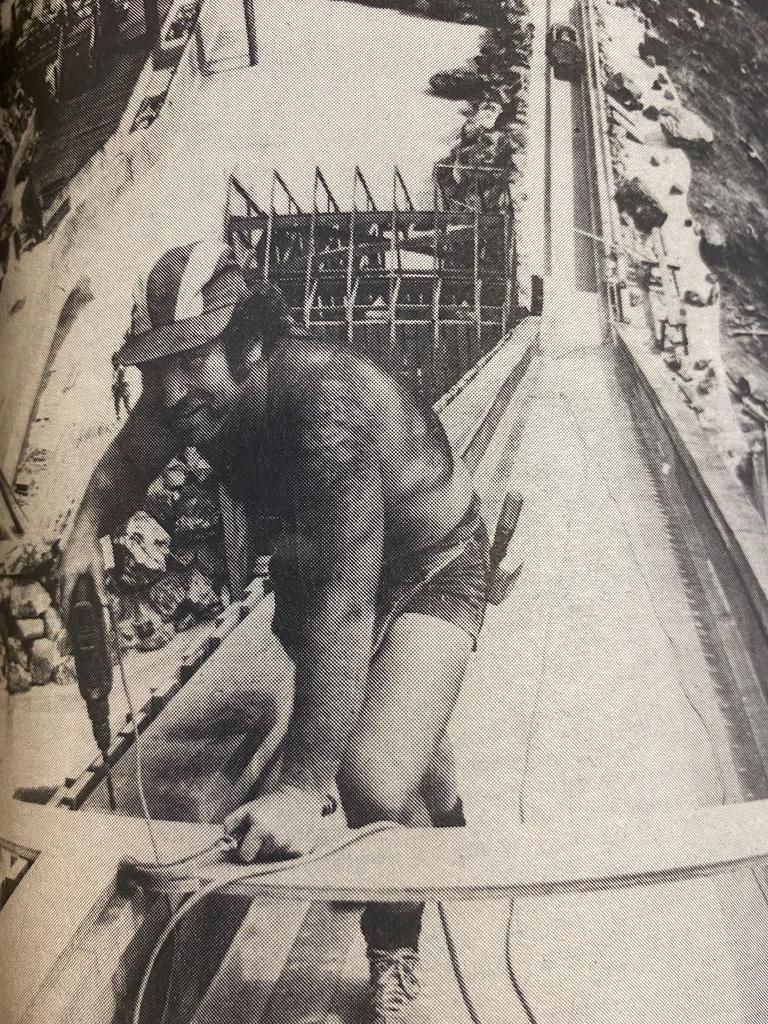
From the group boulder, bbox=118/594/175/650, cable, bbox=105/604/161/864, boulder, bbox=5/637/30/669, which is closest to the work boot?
cable, bbox=105/604/161/864

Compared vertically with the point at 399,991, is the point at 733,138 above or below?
above

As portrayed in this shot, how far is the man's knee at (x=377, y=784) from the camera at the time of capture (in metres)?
0.72

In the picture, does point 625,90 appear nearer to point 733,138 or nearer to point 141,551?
point 733,138

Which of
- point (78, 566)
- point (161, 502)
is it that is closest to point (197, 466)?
point (161, 502)

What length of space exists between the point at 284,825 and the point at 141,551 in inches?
9.7

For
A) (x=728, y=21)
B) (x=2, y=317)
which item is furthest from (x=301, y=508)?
(x=728, y=21)

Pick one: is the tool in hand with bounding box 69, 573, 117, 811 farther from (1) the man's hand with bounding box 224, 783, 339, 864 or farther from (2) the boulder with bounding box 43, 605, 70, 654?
(1) the man's hand with bounding box 224, 783, 339, 864

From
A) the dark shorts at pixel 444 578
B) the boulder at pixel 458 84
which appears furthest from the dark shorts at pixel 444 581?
the boulder at pixel 458 84

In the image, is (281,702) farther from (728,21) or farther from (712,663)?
(728,21)

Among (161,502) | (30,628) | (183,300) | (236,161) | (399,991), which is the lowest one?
(399,991)

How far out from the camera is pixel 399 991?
2.30ft

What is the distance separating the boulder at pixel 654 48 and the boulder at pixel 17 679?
0.74m

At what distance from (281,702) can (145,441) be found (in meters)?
0.25

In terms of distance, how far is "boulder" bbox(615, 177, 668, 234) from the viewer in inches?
32.3
